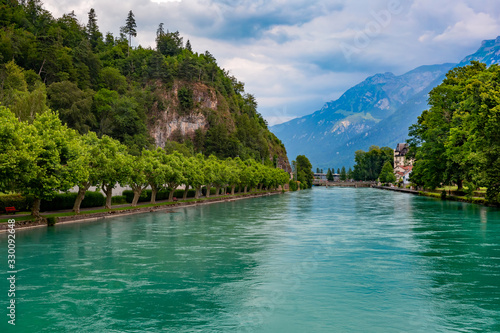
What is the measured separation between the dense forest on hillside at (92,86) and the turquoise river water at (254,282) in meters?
55.7

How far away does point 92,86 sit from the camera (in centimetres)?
15662

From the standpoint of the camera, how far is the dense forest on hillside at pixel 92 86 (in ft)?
380

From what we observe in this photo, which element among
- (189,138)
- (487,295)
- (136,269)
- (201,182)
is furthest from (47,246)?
(189,138)

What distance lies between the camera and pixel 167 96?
187875mm

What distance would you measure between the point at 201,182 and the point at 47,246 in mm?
54532

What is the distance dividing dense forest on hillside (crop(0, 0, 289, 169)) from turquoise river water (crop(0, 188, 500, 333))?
5572cm

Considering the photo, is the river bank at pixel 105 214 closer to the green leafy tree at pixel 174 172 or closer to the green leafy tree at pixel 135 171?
the green leafy tree at pixel 135 171

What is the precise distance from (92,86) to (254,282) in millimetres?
150112

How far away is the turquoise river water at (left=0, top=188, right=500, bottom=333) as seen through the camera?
53.5 feet

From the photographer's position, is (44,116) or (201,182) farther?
(201,182)

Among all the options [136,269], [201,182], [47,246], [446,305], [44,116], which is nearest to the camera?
[446,305]

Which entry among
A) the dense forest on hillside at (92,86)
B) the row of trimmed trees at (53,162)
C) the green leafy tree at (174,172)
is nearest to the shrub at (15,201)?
the row of trimmed trees at (53,162)

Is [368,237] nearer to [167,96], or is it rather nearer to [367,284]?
[367,284]

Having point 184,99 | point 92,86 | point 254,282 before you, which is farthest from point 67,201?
point 184,99
